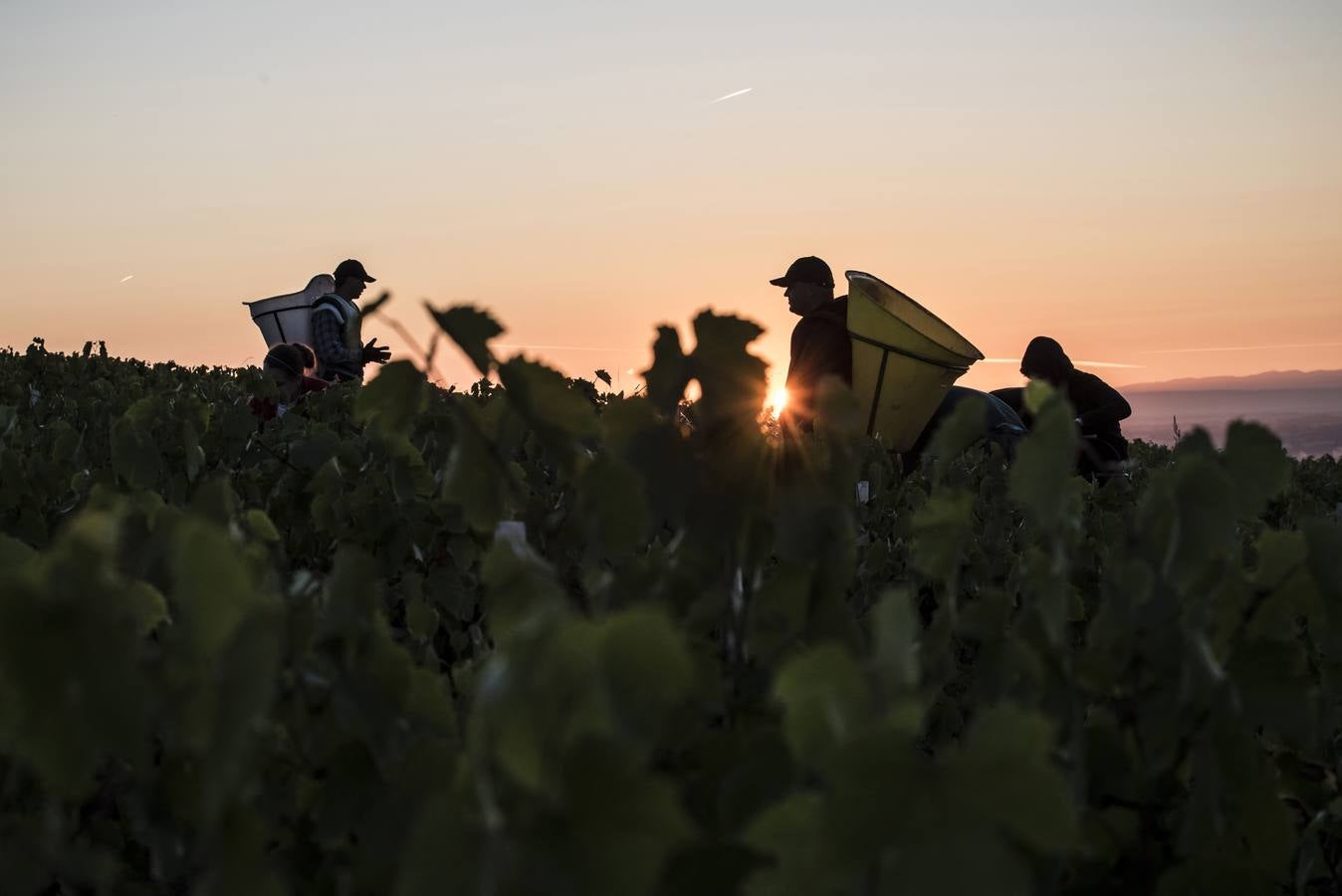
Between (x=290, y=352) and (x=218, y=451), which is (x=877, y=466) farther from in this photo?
(x=290, y=352)

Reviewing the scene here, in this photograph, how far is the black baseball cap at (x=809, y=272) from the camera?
11086mm

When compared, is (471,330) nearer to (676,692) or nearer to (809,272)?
(676,692)

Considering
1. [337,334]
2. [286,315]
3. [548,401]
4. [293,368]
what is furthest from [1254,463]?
[286,315]

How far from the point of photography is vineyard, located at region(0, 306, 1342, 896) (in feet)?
2.27

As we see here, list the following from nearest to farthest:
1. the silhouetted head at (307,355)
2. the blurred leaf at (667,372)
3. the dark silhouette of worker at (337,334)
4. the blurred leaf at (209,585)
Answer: the blurred leaf at (209,585) < the blurred leaf at (667,372) < the silhouetted head at (307,355) < the dark silhouette of worker at (337,334)

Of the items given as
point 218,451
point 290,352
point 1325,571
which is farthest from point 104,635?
point 290,352

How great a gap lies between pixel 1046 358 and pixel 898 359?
469cm

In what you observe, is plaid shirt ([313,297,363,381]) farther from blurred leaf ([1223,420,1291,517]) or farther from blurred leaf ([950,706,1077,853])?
blurred leaf ([950,706,1077,853])

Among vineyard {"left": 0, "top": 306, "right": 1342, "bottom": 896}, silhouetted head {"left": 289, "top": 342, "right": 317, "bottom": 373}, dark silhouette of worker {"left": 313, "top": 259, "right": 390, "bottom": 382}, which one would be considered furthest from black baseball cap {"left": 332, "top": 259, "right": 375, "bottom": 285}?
vineyard {"left": 0, "top": 306, "right": 1342, "bottom": 896}

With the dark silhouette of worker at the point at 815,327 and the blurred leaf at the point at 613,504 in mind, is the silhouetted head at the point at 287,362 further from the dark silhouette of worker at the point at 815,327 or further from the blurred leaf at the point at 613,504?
the blurred leaf at the point at 613,504

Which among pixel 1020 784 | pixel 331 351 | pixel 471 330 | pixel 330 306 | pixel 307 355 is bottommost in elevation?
pixel 1020 784

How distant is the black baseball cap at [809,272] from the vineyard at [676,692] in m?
9.67

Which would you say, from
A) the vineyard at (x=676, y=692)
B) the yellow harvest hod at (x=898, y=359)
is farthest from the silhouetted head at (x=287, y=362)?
the vineyard at (x=676, y=692)

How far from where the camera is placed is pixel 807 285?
36.2 ft
